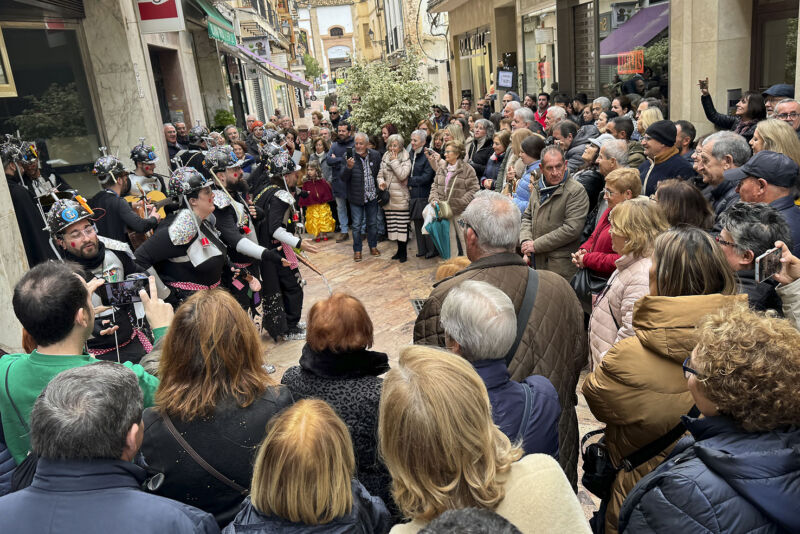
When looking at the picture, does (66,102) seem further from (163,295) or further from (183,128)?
(163,295)

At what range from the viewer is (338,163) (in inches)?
380

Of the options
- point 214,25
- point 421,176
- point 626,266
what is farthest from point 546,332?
point 214,25

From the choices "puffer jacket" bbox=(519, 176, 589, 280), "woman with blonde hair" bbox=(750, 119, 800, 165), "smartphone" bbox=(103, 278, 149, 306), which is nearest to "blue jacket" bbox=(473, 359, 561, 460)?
"smartphone" bbox=(103, 278, 149, 306)

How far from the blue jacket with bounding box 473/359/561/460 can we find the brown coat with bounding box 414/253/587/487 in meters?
0.55

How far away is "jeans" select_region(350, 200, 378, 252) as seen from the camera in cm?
952

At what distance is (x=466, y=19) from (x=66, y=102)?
51.0ft

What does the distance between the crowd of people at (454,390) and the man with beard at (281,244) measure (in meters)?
1.47

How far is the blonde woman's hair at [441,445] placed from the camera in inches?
64.1

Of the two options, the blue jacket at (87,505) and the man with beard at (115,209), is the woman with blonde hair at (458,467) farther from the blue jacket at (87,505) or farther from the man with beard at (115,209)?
the man with beard at (115,209)

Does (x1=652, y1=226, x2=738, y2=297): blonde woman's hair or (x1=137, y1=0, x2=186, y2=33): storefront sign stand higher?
(x1=137, y1=0, x2=186, y2=33): storefront sign

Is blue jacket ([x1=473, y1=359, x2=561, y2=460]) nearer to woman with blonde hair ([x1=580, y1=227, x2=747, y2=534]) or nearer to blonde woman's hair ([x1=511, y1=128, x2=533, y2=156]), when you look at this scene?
woman with blonde hair ([x1=580, y1=227, x2=747, y2=534])

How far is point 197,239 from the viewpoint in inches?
185

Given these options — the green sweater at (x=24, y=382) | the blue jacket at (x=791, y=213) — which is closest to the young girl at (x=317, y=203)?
the blue jacket at (x=791, y=213)

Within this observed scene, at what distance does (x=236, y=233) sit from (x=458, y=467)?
14.7 feet
